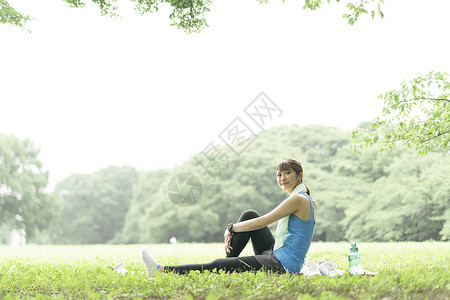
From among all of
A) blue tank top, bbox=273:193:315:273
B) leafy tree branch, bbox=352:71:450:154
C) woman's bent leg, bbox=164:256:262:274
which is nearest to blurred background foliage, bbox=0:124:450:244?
leafy tree branch, bbox=352:71:450:154

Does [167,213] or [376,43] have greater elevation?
[376,43]

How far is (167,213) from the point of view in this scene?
3294 cm

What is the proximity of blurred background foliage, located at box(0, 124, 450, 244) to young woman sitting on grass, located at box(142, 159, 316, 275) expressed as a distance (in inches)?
703

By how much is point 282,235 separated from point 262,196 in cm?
2775

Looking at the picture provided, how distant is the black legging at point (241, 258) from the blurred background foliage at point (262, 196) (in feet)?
58.6

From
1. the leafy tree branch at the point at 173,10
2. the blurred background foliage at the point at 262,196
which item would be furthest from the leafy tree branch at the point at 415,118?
the blurred background foliage at the point at 262,196

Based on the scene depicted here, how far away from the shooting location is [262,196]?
1257 inches

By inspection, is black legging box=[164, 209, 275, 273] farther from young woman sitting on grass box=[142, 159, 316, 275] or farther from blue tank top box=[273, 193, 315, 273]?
blue tank top box=[273, 193, 315, 273]

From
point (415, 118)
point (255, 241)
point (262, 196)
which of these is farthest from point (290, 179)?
point (262, 196)

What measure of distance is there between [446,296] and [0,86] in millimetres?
42837

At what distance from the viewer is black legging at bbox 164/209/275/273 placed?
14.4 feet

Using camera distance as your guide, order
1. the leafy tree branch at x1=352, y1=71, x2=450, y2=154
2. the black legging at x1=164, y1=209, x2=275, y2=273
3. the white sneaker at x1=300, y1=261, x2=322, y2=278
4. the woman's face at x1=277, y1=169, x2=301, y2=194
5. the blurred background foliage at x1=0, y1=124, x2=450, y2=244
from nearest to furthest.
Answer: the black legging at x1=164, y1=209, x2=275, y2=273, the woman's face at x1=277, y1=169, x2=301, y2=194, the white sneaker at x1=300, y1=261, x2=322, y2=278, the leafy tree branch at x1=352, y1=71, x2=450, y2=154, the blurred background foliage at x1=0, y1=124, x2=450, y2=244

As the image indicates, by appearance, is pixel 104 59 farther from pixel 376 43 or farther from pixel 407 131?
pixel 407 131

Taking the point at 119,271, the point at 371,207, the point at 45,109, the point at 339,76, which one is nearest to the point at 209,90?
the point at 339,76
